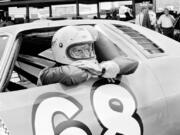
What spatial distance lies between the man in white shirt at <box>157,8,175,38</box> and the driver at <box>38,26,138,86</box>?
40.5ft

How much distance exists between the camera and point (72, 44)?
2879 millimetres

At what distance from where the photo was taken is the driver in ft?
8.93

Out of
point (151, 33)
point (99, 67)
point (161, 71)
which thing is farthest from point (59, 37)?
point (151, 33)

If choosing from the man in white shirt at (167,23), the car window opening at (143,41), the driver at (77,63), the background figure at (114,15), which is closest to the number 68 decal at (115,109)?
the driver at (77,63)

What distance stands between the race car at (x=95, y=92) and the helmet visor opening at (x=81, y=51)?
18cm

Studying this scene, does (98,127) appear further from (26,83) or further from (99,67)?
(26,83)

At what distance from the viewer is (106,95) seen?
289 cm

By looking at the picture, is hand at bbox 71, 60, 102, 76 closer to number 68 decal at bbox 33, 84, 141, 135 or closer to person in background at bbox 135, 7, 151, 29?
number 68 decal at bbox 33, 84, 141, 135

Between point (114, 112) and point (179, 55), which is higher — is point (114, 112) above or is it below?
below

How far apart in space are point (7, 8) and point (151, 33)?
16.4 meters

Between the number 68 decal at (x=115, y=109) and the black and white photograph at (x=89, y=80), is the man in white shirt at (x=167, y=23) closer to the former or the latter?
the black and white photograph at (x=89, y=80)

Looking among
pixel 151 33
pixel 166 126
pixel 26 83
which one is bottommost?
pixel 166 126

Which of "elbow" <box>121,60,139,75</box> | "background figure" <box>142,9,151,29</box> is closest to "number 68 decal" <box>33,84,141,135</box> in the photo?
"elbow" <box>121,60,139,75</box>

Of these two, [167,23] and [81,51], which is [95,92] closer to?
[81,51]
